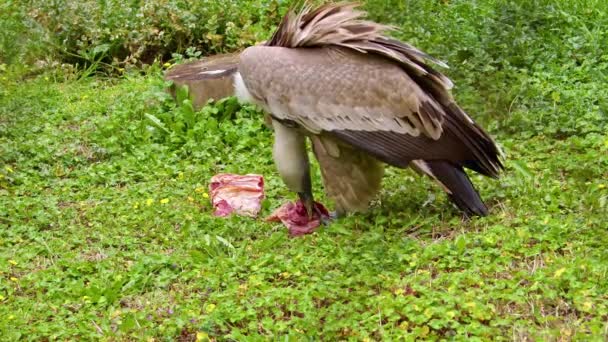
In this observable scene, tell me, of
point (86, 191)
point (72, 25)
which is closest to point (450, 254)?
A: point (86, 191)

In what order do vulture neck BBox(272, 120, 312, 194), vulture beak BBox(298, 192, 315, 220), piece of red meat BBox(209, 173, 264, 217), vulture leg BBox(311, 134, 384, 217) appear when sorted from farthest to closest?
1. piece of red meat BBox(209, 173, 264, 217)
2. vulture beak BBox(298, 192, 315, 220)
3. vulture neck BBox(272, 120, 312, 194)
4. vulture leg BBox(311, 134, 384, 217)

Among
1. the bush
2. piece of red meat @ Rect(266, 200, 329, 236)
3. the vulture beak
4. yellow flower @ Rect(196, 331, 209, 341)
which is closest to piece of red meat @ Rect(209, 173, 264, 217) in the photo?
piece of red meat @ Rect(266, 200, 329, 236)

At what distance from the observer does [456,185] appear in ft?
17.9

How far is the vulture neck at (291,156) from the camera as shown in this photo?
229 inches

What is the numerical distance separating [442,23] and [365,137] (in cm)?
261

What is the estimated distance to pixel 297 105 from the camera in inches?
219

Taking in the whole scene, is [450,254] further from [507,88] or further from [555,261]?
[507,88]

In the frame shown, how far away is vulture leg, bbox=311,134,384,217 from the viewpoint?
18.8 ft

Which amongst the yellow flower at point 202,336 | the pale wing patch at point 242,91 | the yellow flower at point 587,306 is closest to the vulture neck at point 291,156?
the pale wing patch at point 242,91

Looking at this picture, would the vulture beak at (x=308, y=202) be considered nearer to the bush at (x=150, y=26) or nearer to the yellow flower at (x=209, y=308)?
the yellow flower at (x=209, y=308)

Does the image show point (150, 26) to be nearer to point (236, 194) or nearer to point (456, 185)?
point (236, 194)

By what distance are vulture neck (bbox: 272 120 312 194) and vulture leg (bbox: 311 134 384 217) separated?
89 mm

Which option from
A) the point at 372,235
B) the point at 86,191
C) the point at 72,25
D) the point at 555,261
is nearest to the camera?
the point at 555,261

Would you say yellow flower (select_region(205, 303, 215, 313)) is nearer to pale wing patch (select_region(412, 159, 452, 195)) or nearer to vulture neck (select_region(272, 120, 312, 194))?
vulture neck (select_region(272, 120, 312, 194))
